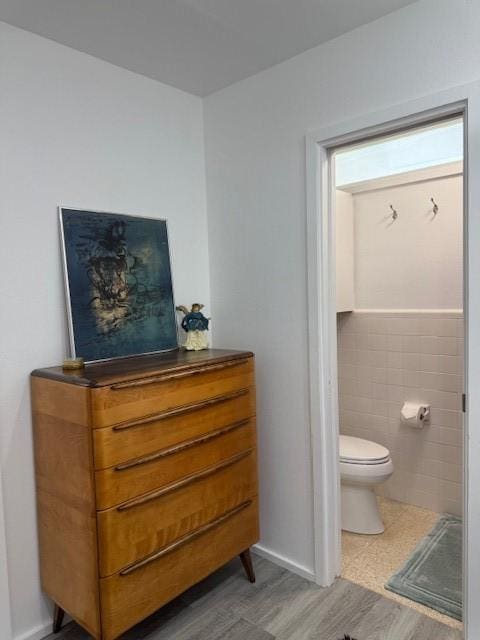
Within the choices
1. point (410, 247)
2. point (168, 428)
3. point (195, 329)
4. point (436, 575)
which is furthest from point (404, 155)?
point (436, 575)

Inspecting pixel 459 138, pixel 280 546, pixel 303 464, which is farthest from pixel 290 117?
pixel 280 546

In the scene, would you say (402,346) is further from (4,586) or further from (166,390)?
(4,586)

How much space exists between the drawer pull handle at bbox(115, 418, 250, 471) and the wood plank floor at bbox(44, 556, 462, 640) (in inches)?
30.0

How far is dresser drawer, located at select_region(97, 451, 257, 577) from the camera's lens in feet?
5.19

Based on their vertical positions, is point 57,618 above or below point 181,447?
below

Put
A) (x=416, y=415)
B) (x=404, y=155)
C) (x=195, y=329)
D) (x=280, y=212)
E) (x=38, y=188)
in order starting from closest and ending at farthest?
(x=38, y=188)
(x=280, y=212)
(x=195, y=329)
(x=416, y=415)
(x=404, y=155)

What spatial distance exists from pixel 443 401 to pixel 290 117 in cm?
183

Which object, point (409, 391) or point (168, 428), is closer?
point (168, 428)

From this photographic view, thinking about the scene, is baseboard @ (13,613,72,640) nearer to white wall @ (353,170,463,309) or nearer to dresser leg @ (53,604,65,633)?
dresser leg @ (53,604,65,633)

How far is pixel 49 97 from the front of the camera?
6.17 feet

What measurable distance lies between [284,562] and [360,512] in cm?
56

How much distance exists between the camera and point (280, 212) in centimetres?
219

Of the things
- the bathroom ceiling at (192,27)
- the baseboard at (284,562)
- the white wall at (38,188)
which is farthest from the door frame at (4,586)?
the bathroom ceiling at (192,27)

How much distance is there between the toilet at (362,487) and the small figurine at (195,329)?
1063 mm
